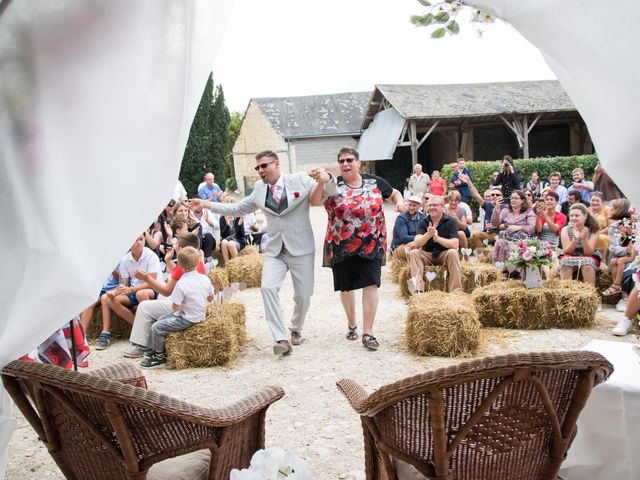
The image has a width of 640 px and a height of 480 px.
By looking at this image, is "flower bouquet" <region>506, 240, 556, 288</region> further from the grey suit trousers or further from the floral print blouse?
the grey suit trousers

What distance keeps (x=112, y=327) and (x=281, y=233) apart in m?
2.49

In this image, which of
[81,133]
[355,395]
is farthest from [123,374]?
[81,133]

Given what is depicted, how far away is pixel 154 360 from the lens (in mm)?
5695

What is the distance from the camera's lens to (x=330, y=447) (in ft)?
12.4

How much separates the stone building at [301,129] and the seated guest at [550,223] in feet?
75.2

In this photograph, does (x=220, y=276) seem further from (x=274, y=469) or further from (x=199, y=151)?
(x=199, y=151)

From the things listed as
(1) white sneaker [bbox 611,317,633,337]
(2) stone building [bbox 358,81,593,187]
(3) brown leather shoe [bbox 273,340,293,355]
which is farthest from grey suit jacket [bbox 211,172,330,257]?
(2) stone building [bbox 358,81,593,187]

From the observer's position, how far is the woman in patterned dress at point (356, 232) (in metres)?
5.63

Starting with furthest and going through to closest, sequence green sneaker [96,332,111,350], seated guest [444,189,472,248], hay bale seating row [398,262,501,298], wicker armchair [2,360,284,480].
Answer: seated guest [444,189,472,248] < hay bale seating row [398,262,501,298] < green sneaker [96,332,111,350] < wicker armchair [2,360,284,480]

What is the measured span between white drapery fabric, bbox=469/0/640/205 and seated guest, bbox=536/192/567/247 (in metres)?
7.03

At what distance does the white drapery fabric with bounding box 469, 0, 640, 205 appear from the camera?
81.7 inches

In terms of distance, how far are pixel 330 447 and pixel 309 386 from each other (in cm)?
115

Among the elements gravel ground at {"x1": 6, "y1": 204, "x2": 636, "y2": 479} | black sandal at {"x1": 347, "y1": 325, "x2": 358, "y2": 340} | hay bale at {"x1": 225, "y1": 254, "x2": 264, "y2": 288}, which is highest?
hay bale at {"x1": 225, "y1": 254, "x2": 264, "y2": 288}

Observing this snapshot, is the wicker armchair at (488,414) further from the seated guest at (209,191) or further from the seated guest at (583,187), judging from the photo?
the seated guest at (209,191)
